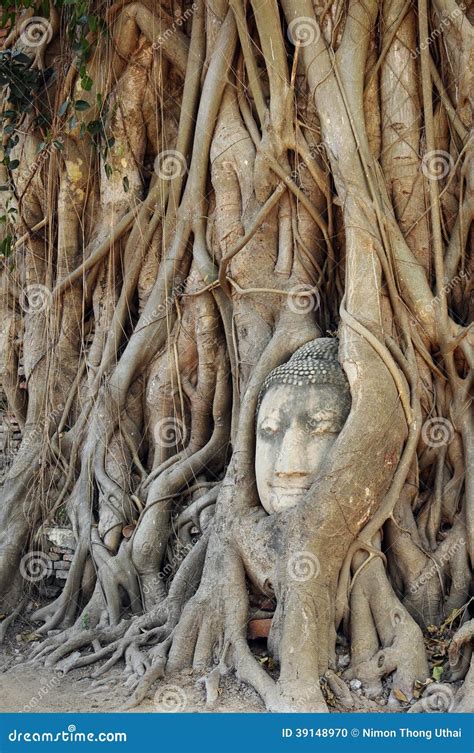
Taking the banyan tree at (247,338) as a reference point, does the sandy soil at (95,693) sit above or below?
below

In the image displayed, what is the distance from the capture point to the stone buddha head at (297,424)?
3137 millimetres

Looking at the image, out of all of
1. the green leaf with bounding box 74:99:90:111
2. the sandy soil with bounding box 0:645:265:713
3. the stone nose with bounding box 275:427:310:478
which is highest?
the green leaf with bounding box 74:99:90:111

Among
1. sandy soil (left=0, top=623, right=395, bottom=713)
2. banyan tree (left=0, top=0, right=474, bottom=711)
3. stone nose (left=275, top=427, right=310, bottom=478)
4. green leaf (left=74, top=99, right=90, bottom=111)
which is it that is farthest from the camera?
green leaf (left=74, top=99, right=90, bottom=111)

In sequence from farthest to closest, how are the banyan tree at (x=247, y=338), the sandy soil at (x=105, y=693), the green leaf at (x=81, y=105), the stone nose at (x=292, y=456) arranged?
the green leaf at (x=81, y=105)
the stone nose at (x=292, y=456)
the banyan tree at (x=247, y=338)
the sandy soil at (x=105, y=693)

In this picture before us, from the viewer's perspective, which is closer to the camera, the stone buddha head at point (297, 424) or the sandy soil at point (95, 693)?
the sandy soil at point (95, 693)

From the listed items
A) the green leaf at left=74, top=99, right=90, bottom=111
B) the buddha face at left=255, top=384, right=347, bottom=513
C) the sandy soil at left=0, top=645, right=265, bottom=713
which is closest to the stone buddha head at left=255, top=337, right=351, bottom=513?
the buddha face at left=255, top=384, right=347, bottom=513

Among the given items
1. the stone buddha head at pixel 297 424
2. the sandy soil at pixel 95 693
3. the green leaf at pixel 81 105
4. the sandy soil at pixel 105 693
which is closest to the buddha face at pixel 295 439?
the stone buddha head at pixel 297 424

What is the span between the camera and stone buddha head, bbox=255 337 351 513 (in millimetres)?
3137

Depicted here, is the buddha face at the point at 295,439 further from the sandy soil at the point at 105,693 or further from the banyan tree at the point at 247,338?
the sandy soil at the point at 105,693

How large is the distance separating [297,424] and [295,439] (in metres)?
0.06

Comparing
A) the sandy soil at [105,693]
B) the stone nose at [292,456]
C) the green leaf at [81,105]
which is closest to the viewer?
the sandy soil at [105,693]

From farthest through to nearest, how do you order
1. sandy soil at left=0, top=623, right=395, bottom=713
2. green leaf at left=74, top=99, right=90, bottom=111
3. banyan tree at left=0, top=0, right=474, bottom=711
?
1. green leaf at left=74, top=99, right=90, bottom=111
2. banyan tree at left=0, top=0, right=474, bottom=711
3. sandy soil at left=0, top=623, right=395, bottom=713

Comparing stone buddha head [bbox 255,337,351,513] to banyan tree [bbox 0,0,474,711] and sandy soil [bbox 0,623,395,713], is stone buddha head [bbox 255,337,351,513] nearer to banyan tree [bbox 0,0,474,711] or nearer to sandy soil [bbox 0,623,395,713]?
banyan tree [bbox 0,0,474,711]

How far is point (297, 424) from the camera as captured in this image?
318 cm
